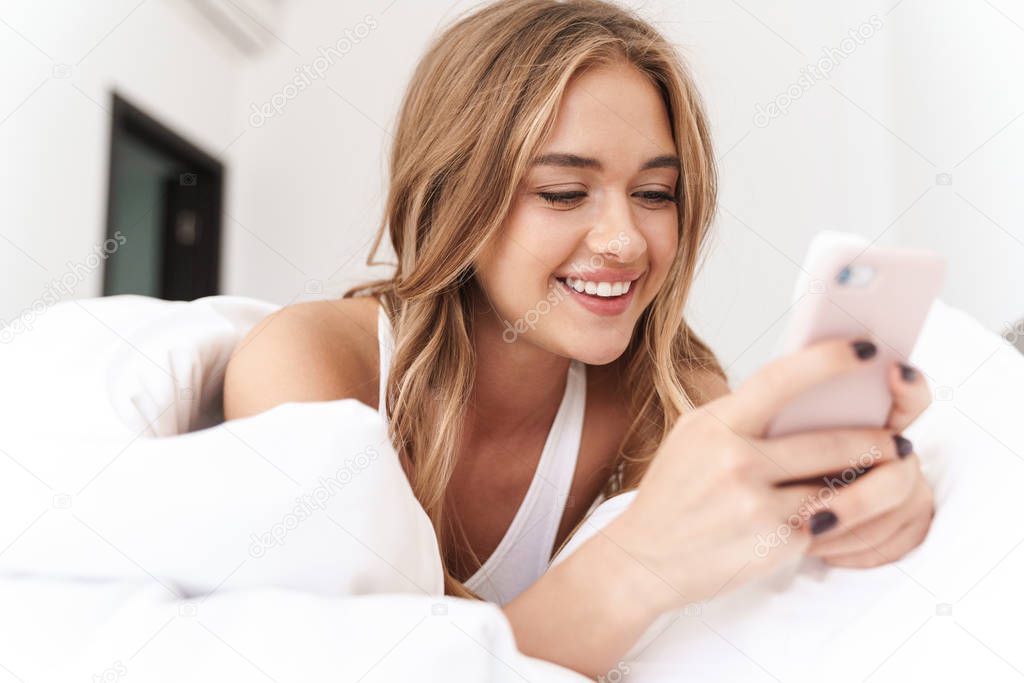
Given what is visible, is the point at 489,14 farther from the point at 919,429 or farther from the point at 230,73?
the point at 230,73

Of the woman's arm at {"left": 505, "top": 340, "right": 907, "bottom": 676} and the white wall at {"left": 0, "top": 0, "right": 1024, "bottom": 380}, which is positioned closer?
the woman's arm at {"left": 505, "top": 340, "right": 907, "bottom": 676}

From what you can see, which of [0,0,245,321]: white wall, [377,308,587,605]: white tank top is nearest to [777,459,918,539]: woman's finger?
[377,308,587,605]: white tank top

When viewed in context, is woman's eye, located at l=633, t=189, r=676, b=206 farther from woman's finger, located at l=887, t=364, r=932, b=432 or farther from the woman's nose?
woman's finger, located at l=887, t=364, r=932, b=432

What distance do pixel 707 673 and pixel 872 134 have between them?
2584mm

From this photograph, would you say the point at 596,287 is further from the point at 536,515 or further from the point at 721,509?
the point at 721,509

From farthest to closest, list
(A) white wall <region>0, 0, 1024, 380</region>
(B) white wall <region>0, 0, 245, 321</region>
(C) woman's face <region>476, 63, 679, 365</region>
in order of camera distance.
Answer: (B) white wall <region>0, 0, 245, 321</region> → (A) white wall <region>0, 0, 1024, 380</region> → (C) woman's face <region>476, 63, 679, 365</region>

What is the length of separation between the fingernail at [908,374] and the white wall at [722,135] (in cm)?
93

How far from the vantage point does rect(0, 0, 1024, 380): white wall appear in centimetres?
167

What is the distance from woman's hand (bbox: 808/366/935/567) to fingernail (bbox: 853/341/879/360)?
59 millimetres

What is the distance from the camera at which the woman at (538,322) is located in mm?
765

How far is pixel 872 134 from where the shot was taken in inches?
113

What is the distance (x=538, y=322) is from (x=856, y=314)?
2.01ft

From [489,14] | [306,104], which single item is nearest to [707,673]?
[489,14]

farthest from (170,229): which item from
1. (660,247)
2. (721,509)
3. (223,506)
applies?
(721,509)
